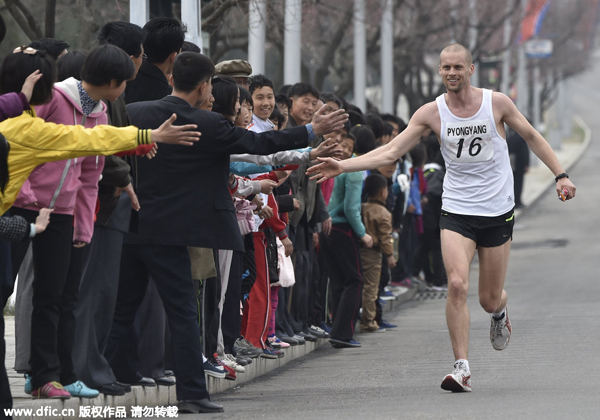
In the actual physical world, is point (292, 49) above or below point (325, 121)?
above

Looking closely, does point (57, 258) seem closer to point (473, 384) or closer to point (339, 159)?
point (339, 159)

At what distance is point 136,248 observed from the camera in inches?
265

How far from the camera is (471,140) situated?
25.2 feet

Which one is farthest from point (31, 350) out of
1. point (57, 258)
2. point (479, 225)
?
point (479, 225)

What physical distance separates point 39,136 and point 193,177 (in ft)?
3.99

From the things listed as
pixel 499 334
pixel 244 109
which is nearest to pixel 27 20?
pixel 244 109

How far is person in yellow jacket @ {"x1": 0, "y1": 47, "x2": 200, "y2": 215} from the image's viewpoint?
557 cm

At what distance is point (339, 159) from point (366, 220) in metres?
4.14

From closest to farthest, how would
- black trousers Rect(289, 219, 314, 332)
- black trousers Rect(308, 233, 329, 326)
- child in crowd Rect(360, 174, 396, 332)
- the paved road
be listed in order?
the paved road → black trousers Rect(289, 219, 314, 332) → black trousers Rect(308, 233, 329, 326) → child in crowd Rect(360, 174, 396, 332)

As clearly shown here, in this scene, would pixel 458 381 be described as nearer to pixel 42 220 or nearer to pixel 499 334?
pixel 499 334

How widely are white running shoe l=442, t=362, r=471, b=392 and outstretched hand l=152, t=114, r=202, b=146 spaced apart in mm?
2233

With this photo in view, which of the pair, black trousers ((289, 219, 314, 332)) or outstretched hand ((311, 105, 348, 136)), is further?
black trousers ((289, 219, 314, 332))

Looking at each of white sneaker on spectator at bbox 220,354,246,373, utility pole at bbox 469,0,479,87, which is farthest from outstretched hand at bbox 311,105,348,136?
utility pole at bbox 469,0,479,87

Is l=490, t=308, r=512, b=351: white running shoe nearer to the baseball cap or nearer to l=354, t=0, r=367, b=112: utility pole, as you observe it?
the baseball cap
